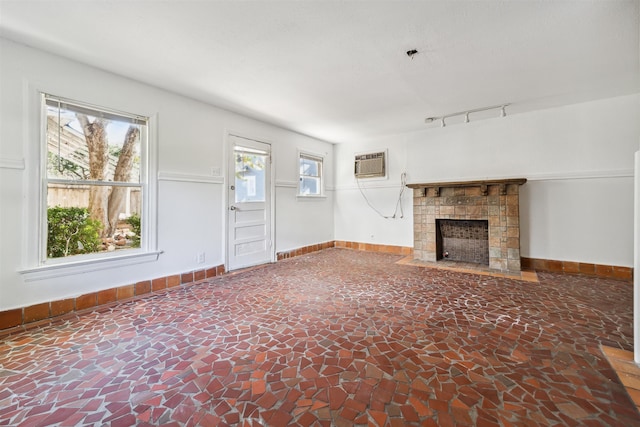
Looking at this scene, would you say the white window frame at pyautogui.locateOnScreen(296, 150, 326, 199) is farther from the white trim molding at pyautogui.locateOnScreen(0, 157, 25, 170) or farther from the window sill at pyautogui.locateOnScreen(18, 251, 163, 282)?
the white trim molding at pyautogui.locateOnScreen(0, 157, 25, 170)

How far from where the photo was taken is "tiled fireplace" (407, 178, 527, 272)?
3.79 m

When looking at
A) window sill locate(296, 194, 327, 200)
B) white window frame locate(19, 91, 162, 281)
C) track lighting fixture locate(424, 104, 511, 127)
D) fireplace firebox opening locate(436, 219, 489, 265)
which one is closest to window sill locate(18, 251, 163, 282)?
white window frame locate(19, 91, 162, 281)

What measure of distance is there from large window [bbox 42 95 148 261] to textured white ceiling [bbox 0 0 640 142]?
0.55 m

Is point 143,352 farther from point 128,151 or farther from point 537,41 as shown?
point 537,41

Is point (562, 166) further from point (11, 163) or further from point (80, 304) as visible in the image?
point (11, 163)

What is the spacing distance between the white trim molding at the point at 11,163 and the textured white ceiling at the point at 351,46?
1.02m

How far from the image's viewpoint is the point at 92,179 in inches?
104

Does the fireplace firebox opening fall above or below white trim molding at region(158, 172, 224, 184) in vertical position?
below

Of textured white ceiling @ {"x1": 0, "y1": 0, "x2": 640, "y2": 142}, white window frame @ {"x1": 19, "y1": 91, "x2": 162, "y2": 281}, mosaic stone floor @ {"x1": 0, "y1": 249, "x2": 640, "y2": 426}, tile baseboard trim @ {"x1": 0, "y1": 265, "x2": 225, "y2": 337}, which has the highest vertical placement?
textured white ceiling @ {"x1": 0, "y1": 0, "x2": 640, "y2": 142}

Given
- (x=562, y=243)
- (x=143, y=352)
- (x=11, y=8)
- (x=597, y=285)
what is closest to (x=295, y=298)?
(x=143, y=352)

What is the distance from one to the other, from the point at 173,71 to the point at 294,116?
179cm

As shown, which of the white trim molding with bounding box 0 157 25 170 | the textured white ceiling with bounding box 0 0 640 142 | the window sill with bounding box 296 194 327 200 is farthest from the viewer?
the window sill with bounding box 296 194 327 200

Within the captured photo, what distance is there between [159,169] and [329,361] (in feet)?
9.41

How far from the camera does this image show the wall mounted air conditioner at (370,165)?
5344 millimetres
